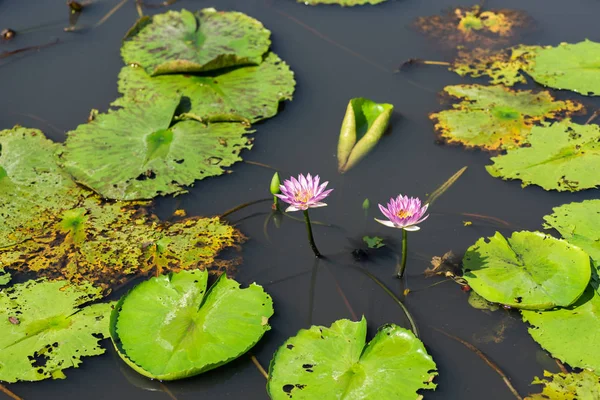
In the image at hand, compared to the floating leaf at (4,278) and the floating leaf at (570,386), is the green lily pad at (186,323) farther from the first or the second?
the floating leaf at (570,386)

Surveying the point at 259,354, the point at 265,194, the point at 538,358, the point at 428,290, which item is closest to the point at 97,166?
the point at 265,194

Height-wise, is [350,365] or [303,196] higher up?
[303,196]

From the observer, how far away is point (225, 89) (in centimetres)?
473

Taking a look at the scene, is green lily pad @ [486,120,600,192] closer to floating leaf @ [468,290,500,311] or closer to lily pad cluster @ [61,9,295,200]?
floating leaf @ [468,290,500,311]

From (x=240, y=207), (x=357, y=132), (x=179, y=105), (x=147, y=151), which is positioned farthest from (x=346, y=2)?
(x=240, y=207)

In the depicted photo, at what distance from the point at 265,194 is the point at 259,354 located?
1.21 meters

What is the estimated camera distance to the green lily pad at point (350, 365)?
9.53ft

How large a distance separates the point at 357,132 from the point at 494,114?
1008 millimetres

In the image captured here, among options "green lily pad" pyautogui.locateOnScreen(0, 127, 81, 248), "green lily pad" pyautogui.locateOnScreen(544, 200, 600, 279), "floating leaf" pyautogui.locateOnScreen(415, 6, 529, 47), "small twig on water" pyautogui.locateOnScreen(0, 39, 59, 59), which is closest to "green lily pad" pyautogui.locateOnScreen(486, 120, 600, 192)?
"green lily pad" pyautogui.locateOnScreen(544, 200, 600, 279)

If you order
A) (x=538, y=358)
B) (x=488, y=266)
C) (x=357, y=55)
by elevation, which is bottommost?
(x=538, y=358)

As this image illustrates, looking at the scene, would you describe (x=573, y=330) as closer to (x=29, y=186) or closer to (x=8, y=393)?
(x=8, y=393)

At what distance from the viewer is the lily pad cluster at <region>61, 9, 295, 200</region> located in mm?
4113

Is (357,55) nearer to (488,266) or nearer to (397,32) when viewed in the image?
(397,32)

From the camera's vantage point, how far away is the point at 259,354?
323 centimetres
